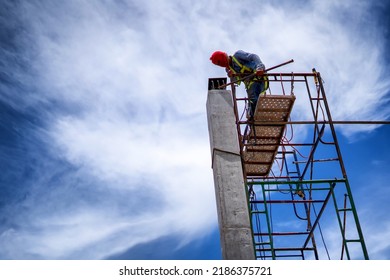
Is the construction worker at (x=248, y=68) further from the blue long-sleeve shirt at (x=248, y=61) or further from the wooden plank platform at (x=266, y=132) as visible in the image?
the wooden plank platform at (x=266, y=132)

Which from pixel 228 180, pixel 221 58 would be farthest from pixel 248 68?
pixel 228 180

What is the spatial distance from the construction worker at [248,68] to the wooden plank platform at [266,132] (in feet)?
1.33

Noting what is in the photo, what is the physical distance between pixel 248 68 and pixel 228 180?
3561 millimetres

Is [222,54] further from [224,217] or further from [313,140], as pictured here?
[224,217]

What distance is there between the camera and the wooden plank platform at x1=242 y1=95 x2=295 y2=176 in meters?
11.4

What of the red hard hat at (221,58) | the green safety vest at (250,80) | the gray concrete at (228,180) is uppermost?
the red hard hat at (221,58)

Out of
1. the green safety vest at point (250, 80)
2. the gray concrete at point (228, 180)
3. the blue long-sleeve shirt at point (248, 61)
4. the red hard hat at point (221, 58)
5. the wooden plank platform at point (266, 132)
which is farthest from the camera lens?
the red hard hat at point (221, 58)

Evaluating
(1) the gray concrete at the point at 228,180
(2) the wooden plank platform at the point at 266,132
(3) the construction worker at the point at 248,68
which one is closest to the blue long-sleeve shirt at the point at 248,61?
(3) the construction worker at the point at 248,68

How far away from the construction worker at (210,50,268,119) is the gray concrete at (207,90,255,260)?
0.60 m

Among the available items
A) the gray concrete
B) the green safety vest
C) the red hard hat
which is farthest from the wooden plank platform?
the red hard hat

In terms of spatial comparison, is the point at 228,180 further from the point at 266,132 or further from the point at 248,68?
the point at 248,68

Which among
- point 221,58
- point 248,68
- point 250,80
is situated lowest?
point 250,80

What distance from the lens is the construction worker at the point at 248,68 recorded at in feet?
39.4

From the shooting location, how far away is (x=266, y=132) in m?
12.2
